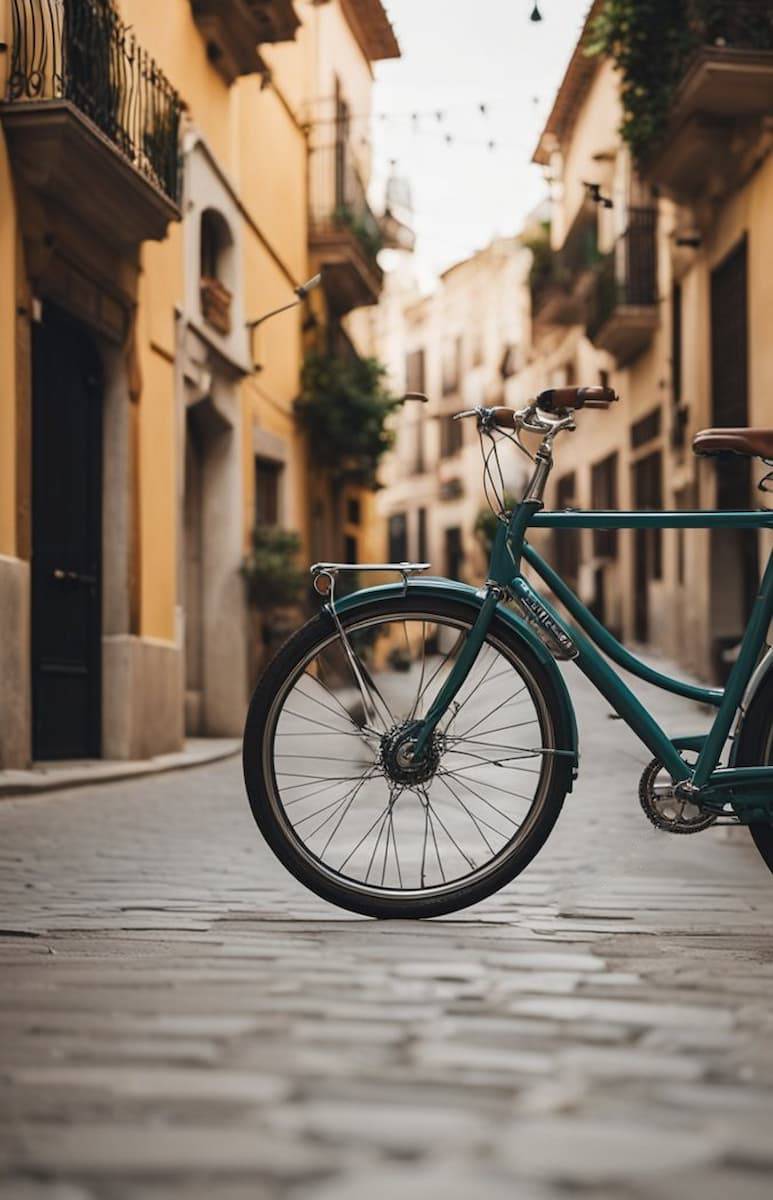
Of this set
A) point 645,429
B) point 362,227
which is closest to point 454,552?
point 645,429

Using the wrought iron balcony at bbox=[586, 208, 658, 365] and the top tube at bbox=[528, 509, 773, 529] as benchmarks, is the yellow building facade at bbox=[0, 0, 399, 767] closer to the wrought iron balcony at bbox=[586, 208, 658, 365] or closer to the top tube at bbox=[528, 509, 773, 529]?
Answer: the wrought iron balcony at bbox=[586, 208, 658, 365]

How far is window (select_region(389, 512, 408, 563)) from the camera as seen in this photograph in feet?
146

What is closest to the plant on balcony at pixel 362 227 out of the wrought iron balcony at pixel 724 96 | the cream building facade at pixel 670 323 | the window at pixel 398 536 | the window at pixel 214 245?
the cream building facade at pixel 670 323

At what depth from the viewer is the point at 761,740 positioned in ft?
11.5

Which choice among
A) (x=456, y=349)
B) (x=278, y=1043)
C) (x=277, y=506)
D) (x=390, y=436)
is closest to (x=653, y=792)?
(x=278, y=1043)

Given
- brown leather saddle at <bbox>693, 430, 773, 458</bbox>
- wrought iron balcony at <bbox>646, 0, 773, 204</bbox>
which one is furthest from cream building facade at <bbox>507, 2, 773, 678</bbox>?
brown leather saddle at <bbox>693, 430, 773, 458</bbox>

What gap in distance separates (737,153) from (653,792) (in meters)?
11.2

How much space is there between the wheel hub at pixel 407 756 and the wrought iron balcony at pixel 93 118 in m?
5.96

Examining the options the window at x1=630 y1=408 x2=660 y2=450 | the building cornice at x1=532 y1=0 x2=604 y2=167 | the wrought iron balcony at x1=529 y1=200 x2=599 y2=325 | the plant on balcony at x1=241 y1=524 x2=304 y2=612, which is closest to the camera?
the plant on balcony at x1=241 y1=524 x2=304 y2=612

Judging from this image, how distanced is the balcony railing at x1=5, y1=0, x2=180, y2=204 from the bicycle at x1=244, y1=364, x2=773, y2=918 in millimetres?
5873

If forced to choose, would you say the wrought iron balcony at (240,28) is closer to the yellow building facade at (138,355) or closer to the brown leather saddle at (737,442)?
the yellow building facade at (138,355)

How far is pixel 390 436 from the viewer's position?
19.8 meters

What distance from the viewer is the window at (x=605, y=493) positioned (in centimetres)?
2314

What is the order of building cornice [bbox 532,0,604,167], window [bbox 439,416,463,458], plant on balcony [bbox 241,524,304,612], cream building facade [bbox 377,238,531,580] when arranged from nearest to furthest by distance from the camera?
1. plant on balcony [bbox 241,524,304,612]
2. building cornice [bbox 532,0,604,167]
3. cream building facade [bbox 377,238,531,580]
4. window [bbox 439,416,463,458]
